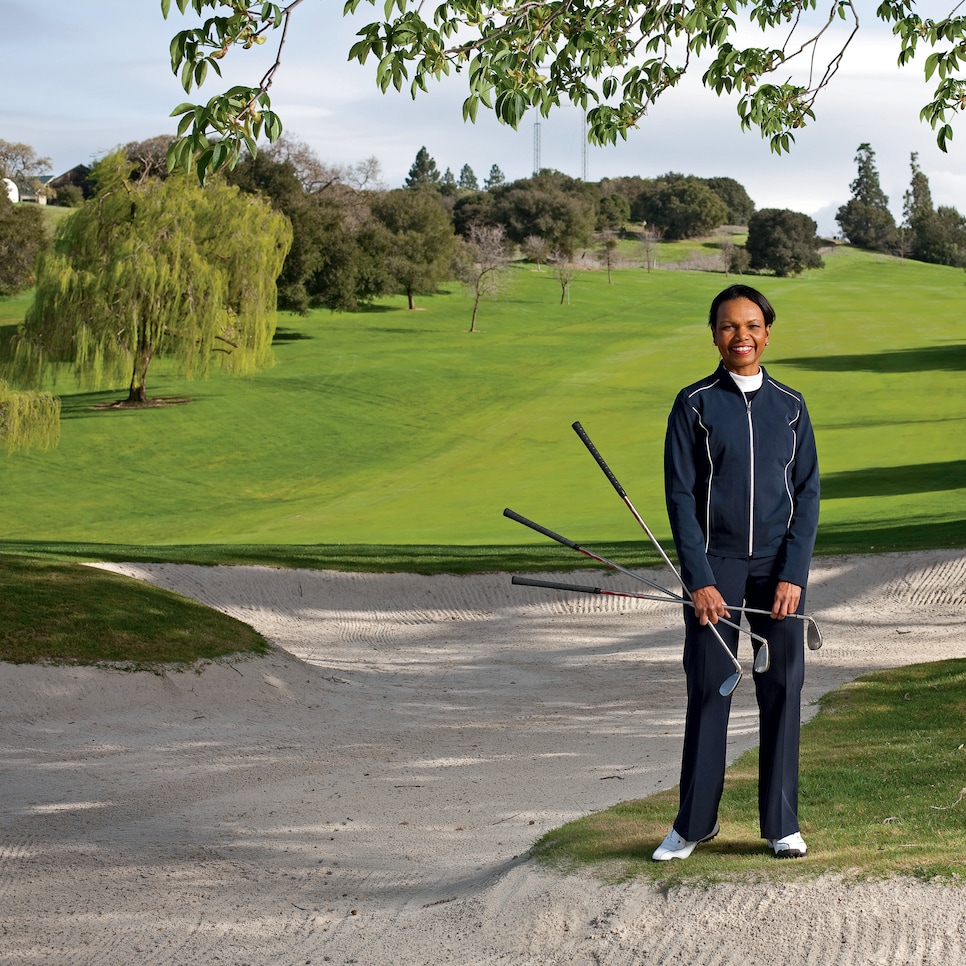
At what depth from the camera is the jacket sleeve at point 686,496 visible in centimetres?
516

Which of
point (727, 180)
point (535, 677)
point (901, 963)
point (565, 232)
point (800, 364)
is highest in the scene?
point (727, 180)

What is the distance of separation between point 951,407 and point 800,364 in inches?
460

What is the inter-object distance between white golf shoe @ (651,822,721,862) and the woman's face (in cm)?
221

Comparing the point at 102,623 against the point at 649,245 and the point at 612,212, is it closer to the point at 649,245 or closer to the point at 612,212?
the point at 649,245

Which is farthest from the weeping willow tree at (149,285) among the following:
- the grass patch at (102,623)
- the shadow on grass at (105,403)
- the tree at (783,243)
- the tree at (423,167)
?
the tree at (423,167)

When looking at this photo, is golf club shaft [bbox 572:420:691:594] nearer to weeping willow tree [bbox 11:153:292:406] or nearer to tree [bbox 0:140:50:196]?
weeping willow tree [bbox 11:153:292:406]

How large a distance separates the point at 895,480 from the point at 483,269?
4317 cm

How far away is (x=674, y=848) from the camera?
5.50 meters

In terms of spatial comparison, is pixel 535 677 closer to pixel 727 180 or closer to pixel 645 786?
pixel 645 786

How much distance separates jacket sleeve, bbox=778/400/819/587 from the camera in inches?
207

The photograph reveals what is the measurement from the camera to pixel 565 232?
3703 inches

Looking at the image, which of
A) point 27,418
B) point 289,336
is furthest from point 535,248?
point 27,418

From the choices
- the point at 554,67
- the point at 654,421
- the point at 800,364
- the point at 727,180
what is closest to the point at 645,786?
the point at 554,67

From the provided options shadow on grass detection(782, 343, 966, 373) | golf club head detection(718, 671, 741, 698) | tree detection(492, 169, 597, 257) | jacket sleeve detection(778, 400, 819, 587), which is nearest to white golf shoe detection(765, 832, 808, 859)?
golf club head detection(718, 671, 741, 698)
